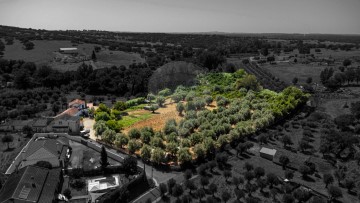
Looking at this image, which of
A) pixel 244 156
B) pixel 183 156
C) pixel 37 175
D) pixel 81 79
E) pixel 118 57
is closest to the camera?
pixel 37 175

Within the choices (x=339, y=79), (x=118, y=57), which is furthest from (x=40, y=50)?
(x=339, y=79)

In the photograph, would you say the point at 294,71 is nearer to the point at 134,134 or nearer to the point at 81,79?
the point at 81,79

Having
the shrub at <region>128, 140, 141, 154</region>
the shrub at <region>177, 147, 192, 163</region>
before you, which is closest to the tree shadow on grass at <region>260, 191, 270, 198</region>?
the shrub at <region>177, 147, 192, 163</region>

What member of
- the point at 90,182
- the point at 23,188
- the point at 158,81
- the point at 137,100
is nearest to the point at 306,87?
the point at 158,81

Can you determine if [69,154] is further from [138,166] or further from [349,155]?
[349,155]

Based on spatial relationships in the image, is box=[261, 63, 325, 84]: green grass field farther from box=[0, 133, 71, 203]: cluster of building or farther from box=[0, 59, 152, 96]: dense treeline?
box=[0, 133, 71, 203]: cluster of building

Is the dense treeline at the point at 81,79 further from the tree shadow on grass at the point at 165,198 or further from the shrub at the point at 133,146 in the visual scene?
the tree shadow on grass at the point at 165,198
